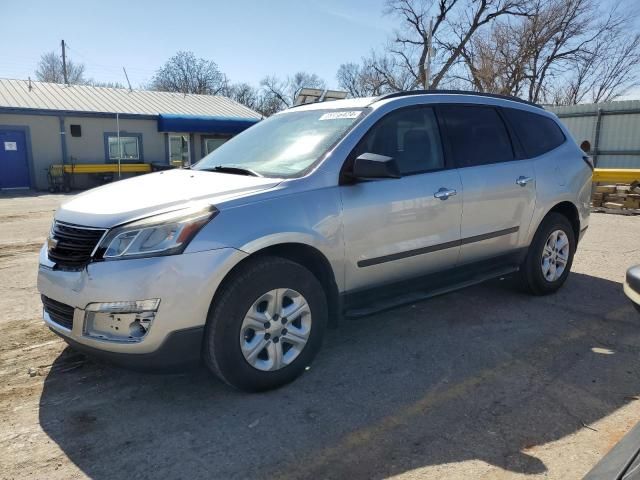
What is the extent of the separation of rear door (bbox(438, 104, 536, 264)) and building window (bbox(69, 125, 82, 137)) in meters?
Answer: 20.7

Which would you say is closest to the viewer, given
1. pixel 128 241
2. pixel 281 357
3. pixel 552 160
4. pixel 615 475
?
pixel 615 475

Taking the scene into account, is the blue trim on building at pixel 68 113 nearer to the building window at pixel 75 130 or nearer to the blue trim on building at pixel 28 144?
the building window at pixel 75 130

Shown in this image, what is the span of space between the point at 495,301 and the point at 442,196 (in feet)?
5.47

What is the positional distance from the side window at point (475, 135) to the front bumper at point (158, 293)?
89.8 inches

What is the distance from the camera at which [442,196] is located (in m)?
3.94

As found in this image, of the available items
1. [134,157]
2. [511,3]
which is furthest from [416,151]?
[511,3]

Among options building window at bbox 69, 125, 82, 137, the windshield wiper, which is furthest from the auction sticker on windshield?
building window at bbox 69, 125, 82, 137

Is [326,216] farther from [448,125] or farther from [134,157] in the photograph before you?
[134,157]

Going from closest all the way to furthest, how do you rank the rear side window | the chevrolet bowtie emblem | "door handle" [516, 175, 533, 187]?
the chevrolet bowtie emblem → "door handle" [516, 175, 533, 187] → the rear side window

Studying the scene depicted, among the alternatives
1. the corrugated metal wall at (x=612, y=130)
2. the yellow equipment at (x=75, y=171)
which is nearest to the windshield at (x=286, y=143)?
the corrugated metal wall at (x=612, y=130)

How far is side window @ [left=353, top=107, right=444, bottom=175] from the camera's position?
3.73 metres

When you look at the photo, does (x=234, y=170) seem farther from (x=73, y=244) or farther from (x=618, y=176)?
(x=618, y=176)

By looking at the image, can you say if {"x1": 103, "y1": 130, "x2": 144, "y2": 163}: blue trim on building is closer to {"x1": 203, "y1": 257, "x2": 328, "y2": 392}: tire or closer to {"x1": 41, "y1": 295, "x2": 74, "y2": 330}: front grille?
{"x1": 41, "y1": 295, "x2": 74, "y2": 330}: front grille

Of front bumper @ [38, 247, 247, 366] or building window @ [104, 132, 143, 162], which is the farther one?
building window @ [104, 132, 143, 162]
